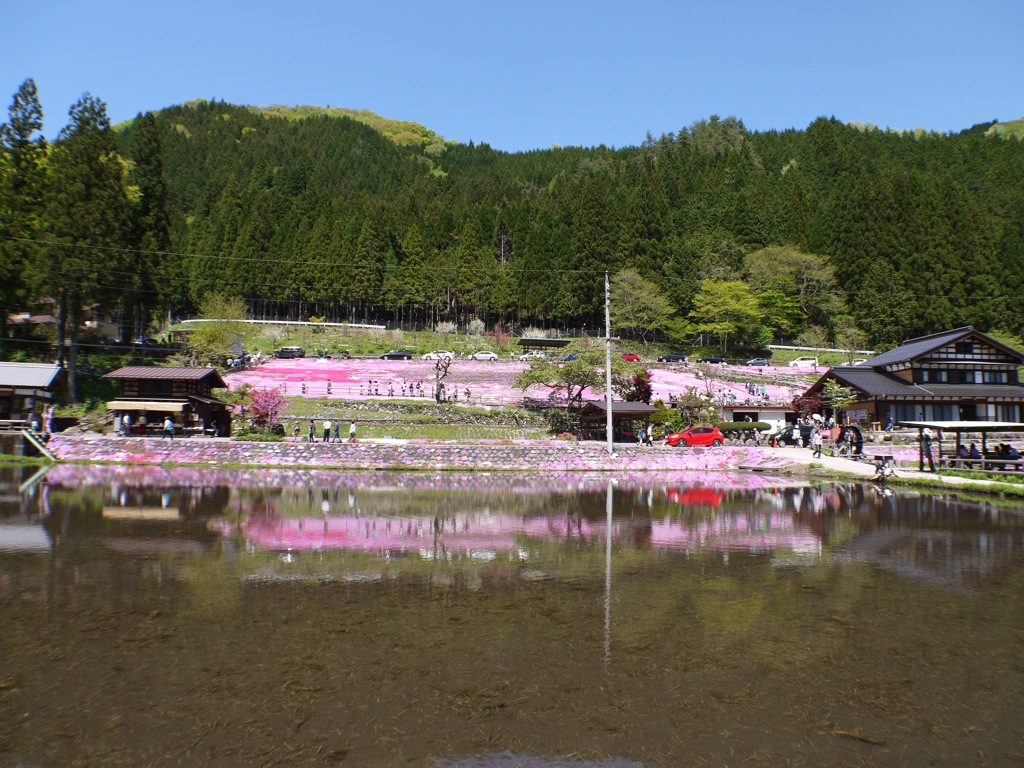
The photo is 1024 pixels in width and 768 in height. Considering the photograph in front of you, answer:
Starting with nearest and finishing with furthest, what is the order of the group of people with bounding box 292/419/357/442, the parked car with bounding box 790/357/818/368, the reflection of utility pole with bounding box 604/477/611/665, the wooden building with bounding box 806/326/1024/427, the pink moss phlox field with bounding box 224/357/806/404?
the reflection of utility pole with bounding box 604/477/611/665 < the group of people with bounding box 292/419/357/442 < the wooden building with bounding box 806/326/1024/427 < the pink moss phlox field with bounding box 224/357/806/404 < the parked car with bounding box 790/357/818/368

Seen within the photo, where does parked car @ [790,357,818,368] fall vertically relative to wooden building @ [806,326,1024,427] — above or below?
above

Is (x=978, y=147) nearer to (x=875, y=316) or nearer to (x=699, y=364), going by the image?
(x=875, y=316)

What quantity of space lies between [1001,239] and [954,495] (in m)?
66.1

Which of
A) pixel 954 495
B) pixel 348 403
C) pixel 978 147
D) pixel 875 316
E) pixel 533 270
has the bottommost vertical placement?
pixel 954 495

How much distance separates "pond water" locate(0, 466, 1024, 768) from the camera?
5.08 m

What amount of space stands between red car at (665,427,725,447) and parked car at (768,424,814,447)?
2967 mm

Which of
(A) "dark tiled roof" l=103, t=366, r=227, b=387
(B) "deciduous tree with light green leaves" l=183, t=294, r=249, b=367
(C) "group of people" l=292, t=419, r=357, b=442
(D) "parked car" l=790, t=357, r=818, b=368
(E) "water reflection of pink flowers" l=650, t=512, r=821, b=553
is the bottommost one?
(E) "water reflection of pink flowers" l=650, t=512, r=821, b=553

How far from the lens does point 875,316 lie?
66000 millimetres

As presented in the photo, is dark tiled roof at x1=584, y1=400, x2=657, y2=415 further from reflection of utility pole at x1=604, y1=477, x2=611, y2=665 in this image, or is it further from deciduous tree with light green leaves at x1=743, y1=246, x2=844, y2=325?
deciduous tree with light green leaves at x1=743, y1=246, x2=844, y2=325

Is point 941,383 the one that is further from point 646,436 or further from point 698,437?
point 646,436

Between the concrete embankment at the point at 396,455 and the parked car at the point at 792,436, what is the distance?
565cm

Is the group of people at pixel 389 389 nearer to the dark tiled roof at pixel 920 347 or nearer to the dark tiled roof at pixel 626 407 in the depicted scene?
the dark tiled roof at pixel 626 407

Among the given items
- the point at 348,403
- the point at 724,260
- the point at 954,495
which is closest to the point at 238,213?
the point at 348,403

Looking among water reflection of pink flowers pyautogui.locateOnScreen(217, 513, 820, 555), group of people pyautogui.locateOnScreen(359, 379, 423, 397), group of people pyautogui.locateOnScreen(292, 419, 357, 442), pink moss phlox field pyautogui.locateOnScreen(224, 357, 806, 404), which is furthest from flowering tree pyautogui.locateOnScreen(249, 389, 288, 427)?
water reflection of pink flowers pyautogui.locateOnScreen(217, 513, 820, 555)
